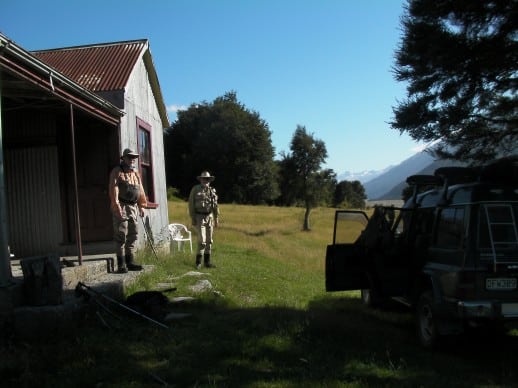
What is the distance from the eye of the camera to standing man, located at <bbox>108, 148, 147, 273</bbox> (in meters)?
8.00

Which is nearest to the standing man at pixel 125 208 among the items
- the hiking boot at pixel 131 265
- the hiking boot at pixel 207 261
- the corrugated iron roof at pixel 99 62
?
the hiking boot at pixel 131 265

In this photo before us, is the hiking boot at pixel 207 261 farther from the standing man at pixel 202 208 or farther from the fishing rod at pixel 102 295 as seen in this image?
the fishing rod at pixel 102 295

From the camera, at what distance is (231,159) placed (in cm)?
5731

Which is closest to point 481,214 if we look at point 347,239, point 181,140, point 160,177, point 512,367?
point 512,367

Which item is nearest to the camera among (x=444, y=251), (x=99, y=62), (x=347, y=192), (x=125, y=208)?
(x=444, y=251)

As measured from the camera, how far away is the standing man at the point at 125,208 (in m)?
8.00

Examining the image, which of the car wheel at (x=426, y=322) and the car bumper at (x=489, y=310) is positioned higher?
the car bumper at (x=489, y=310)

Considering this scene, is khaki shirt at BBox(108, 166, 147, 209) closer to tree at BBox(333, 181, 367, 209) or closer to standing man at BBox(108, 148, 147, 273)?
standing man at BBox(108, 148, 147, 273)

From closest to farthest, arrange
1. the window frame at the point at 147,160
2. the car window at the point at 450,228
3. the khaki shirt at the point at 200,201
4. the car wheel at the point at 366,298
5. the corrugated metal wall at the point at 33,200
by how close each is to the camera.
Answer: the car window at the point at 450,228 → the car wheel at the point at 366,298 → the corrugated metal wall at the point at 33,200 → the khaki shirt at the point at 200,201 → the window frame at the point at 147,160

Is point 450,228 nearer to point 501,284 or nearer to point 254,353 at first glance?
point 501,284

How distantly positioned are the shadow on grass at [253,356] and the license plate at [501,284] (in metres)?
0.78

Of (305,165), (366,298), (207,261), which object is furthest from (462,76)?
(305,165)

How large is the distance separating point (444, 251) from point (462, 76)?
7.64ft

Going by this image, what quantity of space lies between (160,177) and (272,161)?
45232 millimetres
